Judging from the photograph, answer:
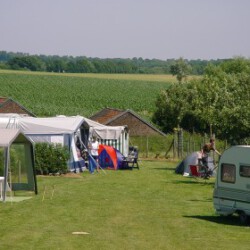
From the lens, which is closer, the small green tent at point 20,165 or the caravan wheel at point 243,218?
the caravan wheel at point 243,218

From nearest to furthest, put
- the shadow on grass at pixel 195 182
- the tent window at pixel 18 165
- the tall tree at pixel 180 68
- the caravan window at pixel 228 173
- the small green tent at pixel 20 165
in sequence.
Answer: the caravan window at pixel 228 173 < the small green tent at pixel 20 165 < the tent window at pixel 18 165 < the shadow on grass at pixel 195 182 < the tall tree at pixel 180 68

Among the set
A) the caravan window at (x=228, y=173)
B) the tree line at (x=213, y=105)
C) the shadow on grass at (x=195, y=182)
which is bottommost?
the shadow on grass at (x=195, y=182)

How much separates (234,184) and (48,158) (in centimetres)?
1509

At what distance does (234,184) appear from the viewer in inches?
848

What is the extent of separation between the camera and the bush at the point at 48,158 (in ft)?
117

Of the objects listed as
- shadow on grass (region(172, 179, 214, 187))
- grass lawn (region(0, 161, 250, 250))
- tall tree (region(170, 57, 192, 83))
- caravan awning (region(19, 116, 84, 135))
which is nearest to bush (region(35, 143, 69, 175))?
caravan awning (region(19, 116, 84, 135))

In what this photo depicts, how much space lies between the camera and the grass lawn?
17.9 meters

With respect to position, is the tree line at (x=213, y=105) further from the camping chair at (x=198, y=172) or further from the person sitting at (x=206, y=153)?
the camping chair at (x=198, y=172)

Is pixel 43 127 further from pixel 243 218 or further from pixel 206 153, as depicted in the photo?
pixel 243 218

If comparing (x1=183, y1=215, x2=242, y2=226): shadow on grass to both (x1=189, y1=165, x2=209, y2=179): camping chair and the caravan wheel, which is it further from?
(x1=189, y1=165, x2=209, y2=179): camping chair

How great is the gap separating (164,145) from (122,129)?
1196 cm

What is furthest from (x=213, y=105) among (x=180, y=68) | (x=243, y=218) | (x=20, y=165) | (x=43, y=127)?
(x=180, y=68)

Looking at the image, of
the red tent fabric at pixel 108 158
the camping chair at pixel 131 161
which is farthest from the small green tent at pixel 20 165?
the camping chair at pixel 131 161

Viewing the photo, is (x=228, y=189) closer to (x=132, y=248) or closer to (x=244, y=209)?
(x=244, y=209)
